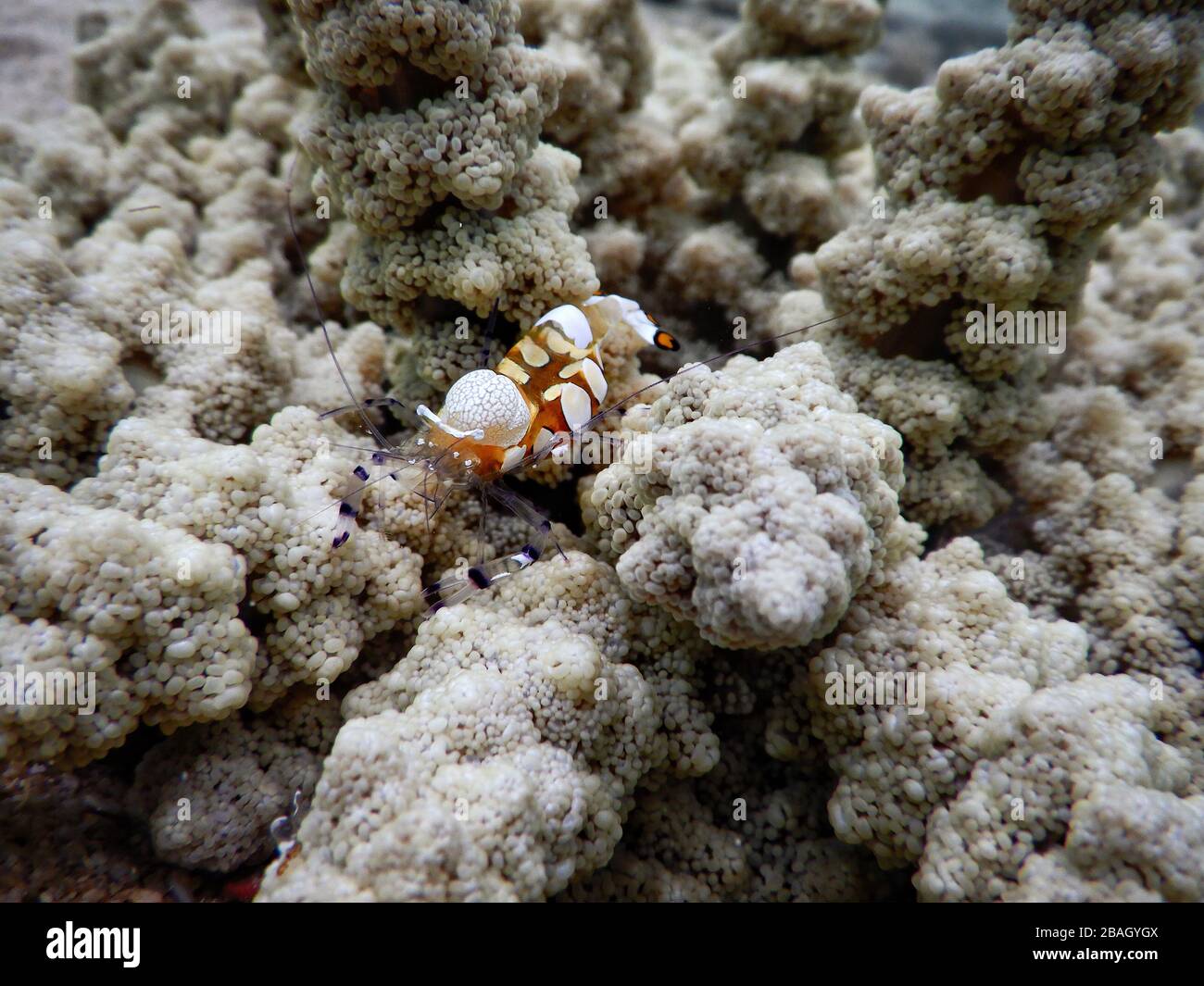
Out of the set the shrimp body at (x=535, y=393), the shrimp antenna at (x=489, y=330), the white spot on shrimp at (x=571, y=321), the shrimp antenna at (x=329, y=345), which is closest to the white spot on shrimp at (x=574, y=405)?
the shrimp body at (x=535, y=393)

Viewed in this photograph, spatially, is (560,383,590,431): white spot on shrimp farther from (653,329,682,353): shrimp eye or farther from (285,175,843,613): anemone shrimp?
(653,329,682,353): shrimp eye

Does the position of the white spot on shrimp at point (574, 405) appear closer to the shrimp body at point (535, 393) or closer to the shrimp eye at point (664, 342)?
the shrimp body at point (535, 393)

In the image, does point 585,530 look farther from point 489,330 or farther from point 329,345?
point 329,345

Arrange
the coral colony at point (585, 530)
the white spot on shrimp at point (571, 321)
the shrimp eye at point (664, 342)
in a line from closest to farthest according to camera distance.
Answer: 1. the coral colony at point (585, 530)
2. the white spot on shrimp at point (571, 321)
3. the shrimp eye at point (664, 342)

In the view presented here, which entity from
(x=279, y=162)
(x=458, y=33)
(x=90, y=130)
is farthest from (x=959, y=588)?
(x=90, y=130)

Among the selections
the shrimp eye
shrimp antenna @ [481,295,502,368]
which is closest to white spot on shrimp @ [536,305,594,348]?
shrimp antenna @ [481,295,502,368]

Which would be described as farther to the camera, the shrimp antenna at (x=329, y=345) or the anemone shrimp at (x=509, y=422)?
the shrimp antenna at (x=329, y=345)
